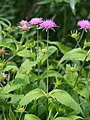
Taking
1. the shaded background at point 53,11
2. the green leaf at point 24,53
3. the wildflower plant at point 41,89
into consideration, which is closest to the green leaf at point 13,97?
the wildflower plant at point 41,89

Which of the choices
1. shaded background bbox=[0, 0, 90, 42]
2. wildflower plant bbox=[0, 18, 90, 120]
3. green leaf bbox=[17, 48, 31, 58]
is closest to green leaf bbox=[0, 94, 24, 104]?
wildflower plant bbox=[0, 18, 90, 120]

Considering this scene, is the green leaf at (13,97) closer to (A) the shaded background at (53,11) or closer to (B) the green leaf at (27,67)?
(B) the green leaf at (27,67)

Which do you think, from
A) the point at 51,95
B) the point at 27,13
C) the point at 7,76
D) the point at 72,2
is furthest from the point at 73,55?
the point at 27,13

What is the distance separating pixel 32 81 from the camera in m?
1.31

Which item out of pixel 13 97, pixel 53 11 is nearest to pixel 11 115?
pixel 13 97

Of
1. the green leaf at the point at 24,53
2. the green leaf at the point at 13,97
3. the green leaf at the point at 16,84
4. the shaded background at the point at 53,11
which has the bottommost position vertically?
the green leaf at the point at 13,97

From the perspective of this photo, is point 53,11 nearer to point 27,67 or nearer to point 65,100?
point 27,67

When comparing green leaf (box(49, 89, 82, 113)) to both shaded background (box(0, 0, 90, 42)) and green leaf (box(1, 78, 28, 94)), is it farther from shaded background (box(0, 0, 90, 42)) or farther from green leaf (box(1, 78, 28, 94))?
shaded background (box(0, 0, 90, 42))

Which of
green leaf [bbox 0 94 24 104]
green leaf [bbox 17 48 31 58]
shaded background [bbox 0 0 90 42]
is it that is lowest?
green leaf [bbox 0 94 24 104]

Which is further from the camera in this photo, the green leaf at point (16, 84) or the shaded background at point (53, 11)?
the shaded background at point (53, 11)

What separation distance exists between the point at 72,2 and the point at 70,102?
63 centimetres

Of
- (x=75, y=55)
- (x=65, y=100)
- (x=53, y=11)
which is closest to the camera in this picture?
(x=65, y=100)

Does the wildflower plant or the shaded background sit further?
the shaded background

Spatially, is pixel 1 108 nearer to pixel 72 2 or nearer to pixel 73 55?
pixel 73 55
